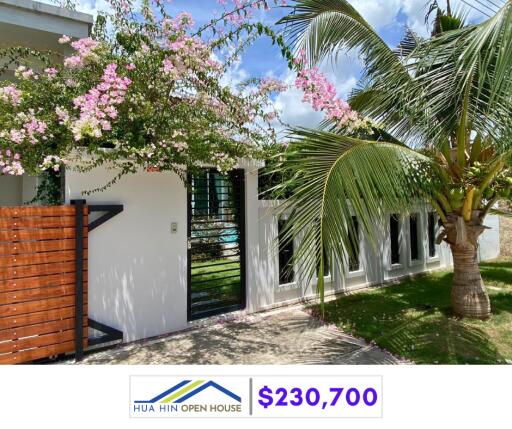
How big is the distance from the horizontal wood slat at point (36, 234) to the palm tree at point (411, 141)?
364 centimetres

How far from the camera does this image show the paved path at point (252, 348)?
19.7 feet

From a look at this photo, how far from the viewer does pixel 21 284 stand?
5520mm

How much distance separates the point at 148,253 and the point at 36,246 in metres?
1.82

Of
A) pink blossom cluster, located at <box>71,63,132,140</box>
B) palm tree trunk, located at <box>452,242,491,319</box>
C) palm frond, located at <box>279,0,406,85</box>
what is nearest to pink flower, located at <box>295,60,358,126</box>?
palm frond, located at <box>279,0,406,85</box>

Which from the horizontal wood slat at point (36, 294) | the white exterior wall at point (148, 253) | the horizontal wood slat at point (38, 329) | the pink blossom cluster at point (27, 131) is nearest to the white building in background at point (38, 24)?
the pink blossom cluster at point (27, 131)

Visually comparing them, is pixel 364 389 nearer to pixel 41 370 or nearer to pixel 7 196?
pixel 41 370

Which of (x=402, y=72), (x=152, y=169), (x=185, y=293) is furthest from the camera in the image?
(x=185, y=293)

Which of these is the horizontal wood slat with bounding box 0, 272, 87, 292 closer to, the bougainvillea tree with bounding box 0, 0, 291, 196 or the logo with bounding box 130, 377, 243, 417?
the bougainvillea tree with bounding box 0, 0, 291, 196

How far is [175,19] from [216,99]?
5.18 ft

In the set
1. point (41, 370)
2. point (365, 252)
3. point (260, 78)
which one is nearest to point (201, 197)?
point (260, 78)

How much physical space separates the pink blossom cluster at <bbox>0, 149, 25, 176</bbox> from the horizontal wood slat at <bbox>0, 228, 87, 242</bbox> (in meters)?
0.85

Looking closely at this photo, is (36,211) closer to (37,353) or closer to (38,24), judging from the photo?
(37,353)

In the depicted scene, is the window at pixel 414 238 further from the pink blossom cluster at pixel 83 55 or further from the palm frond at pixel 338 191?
the pink blossom cluster at pixel 83 55

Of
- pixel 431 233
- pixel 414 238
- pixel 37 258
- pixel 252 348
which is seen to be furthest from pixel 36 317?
pixel 431 233
